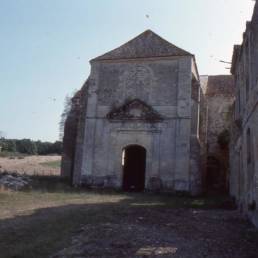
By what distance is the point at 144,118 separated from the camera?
20.5 meters

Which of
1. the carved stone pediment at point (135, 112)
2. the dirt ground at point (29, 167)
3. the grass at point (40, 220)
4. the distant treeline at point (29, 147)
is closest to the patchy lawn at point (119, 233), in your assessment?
the grass at point (40, 220)

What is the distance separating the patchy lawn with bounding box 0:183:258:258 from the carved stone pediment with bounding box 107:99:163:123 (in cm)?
908

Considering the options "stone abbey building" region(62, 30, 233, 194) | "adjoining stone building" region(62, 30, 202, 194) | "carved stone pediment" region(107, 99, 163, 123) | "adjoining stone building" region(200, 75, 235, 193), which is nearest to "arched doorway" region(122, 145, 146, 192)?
"stone abbey building" region(62, 30, 233, 194)

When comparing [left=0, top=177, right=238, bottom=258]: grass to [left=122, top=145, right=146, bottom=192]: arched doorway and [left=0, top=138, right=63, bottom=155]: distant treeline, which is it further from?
[left=0, top=138, right=63, bottom=155]: distant treeline

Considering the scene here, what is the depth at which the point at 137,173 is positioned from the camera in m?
23.6

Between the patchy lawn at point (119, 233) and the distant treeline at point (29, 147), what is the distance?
176 feet

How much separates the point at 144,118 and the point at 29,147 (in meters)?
49.1

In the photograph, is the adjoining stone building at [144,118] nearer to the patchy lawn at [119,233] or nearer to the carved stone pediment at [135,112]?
the carved stone pediment at [135,112]

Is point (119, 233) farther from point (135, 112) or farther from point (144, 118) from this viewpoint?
point (135, 112)

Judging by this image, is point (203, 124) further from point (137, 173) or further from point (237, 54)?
point (237, 54)

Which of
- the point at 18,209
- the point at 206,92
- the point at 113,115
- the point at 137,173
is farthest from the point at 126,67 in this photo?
the point at 18,209

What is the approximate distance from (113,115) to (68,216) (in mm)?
11438

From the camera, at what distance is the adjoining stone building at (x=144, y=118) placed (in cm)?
1964

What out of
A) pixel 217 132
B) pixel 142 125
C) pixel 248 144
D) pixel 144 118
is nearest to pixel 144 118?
pixel 144 118
